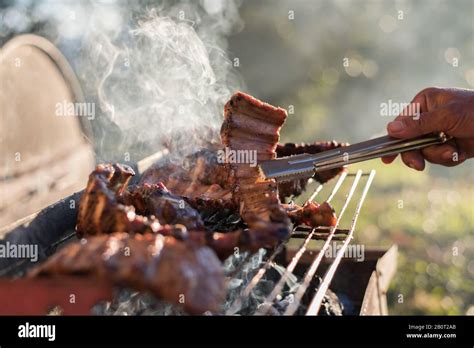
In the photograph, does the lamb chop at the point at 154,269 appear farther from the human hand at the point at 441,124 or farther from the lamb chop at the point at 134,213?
the human hand at the point at 441,124

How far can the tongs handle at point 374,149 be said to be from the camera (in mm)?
3772

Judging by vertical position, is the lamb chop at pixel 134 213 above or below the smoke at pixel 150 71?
below

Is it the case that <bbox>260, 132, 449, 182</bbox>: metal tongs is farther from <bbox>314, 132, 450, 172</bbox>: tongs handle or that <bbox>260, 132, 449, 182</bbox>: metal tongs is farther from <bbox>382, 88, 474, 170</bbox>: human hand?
<bbox>382, 88, 474, 170</bbox>: human hand

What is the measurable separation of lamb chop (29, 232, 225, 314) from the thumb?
2.15m

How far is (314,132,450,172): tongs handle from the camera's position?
377 cm

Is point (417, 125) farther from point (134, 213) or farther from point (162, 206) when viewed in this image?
point (134, 213)

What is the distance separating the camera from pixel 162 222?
3.37 m

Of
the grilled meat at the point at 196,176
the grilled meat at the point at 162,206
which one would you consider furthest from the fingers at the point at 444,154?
the grilled meat at the point at 162,206

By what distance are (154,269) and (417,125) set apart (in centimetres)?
258

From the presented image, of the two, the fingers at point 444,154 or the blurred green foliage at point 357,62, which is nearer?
the fingers at point 444,154

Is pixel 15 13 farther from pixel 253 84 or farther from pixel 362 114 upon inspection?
pixel 362 114

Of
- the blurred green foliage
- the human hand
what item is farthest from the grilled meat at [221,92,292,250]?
the blurred green foliage

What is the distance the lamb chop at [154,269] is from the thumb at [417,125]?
7.04ft

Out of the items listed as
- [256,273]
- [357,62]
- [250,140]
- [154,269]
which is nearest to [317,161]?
A: [250,140]
